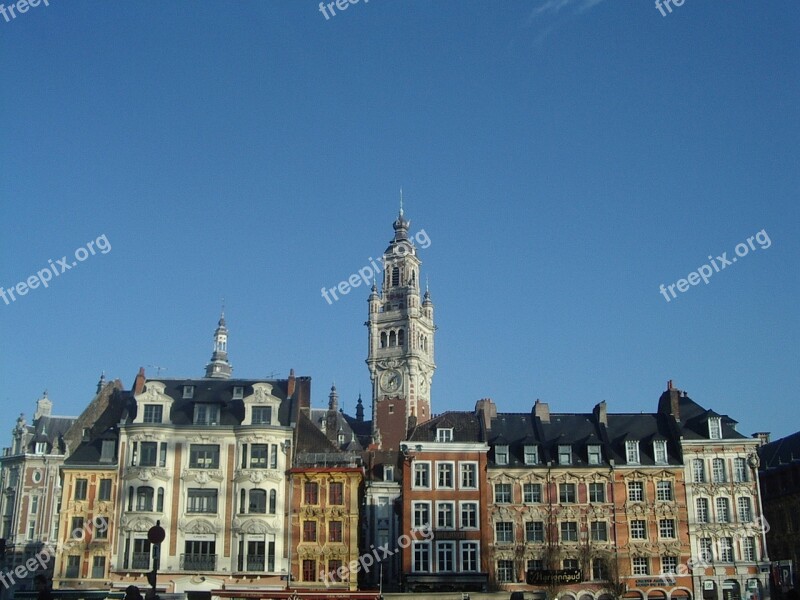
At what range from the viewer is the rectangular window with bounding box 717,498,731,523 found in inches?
2472

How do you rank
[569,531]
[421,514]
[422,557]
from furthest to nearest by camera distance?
1. [569,531]
2. [421,514]
3. [422,557]

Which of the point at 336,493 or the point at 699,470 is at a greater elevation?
the point at 699,470

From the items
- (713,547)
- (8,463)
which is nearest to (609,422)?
(713,547)

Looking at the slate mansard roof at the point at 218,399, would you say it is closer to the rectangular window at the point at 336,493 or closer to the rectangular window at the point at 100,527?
the rectangular window at the point at 336,493

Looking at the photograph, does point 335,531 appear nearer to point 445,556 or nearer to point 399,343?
point 445,556

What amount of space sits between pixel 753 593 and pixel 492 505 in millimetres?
18195

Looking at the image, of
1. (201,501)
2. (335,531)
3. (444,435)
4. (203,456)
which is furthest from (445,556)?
(203,456)

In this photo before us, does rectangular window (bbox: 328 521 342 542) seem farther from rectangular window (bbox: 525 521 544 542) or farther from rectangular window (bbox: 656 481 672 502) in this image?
rectangular window (bbox: 656 481 672 502)

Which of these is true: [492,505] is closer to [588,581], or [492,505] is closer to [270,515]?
[588,581]

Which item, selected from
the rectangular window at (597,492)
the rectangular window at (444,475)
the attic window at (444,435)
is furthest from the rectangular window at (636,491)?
the attic window at (444,435)

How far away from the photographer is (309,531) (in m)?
60.2

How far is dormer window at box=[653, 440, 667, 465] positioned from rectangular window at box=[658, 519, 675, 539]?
388cm

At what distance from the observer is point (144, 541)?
196 feet

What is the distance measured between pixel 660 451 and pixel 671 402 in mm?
4841
